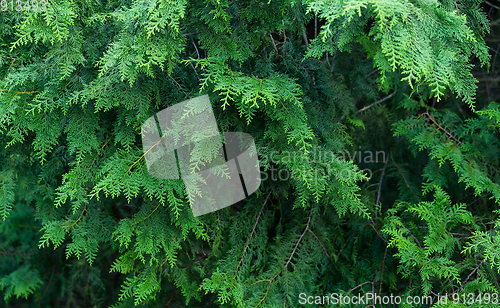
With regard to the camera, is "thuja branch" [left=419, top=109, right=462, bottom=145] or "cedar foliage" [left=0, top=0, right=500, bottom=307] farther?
"thuja branch" [left=419, top=109, right=462, bottom=145]

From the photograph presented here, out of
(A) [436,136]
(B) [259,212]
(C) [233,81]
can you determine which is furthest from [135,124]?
(A) [436,136]

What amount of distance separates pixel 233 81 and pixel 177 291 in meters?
2.31

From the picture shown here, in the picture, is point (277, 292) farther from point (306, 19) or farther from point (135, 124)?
point (306, 19)
